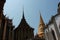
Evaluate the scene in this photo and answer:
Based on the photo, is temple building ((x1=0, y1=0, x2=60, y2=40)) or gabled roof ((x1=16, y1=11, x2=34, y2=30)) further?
gabled roof ((x1=16, y1=11, x2=34, y2=30))

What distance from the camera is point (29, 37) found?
35.1 metres

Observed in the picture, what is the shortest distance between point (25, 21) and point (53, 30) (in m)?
6.43

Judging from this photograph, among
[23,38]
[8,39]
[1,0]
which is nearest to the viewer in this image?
[1,0]

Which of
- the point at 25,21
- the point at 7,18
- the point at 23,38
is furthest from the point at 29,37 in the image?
the point at 7,18

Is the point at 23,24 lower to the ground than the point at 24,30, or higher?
higher

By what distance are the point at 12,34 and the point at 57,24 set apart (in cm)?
907

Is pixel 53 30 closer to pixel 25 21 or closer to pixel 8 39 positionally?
pixel 25 21

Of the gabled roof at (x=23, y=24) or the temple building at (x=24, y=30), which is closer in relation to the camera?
the temple building at (x=24, y=30)

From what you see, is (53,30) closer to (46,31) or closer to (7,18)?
(46,31)

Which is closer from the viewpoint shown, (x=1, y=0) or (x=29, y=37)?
(x=1, y=0)

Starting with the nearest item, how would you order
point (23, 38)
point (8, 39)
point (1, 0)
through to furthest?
point (1, 0) < point (8, 39) < point (23, 38)

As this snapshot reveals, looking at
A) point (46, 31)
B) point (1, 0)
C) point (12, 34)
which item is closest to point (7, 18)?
point (12, 34)

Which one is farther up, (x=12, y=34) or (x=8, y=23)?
(x=8, y=23)

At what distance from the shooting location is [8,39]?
3225cm
